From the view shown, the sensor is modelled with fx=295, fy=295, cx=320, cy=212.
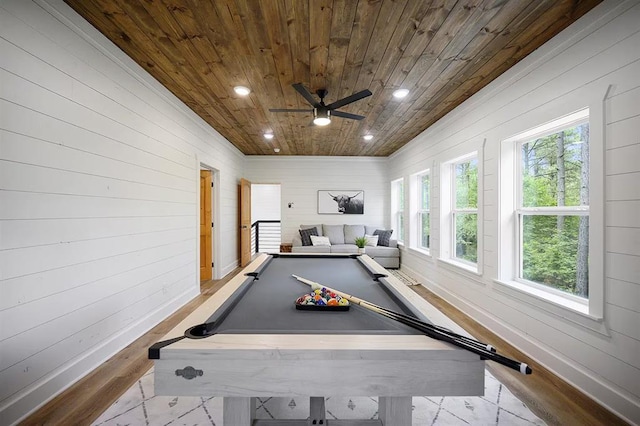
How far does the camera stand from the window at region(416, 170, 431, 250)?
5203 millimetres

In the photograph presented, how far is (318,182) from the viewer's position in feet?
23.5

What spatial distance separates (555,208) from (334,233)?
473cm

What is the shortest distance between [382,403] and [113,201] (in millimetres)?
2498

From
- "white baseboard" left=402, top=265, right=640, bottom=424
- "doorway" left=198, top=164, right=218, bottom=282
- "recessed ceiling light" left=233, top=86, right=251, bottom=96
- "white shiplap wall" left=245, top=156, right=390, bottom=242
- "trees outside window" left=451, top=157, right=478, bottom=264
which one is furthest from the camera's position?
"white shiplap wall" left=245, top=156, right=390, bottom=242

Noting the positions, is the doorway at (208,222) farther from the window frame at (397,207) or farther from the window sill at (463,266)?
the window frame at (397,207)

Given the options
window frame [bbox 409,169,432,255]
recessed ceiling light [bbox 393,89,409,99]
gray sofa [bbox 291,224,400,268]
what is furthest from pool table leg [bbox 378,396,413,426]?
→ gray sofa [bbox 291,224,400,268]

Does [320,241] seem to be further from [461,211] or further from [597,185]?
[597,185]

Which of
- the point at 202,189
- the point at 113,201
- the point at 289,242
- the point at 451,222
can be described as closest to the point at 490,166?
the point at 451,222

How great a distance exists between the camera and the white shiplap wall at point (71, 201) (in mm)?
1648

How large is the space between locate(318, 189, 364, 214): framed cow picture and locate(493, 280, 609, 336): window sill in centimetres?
442

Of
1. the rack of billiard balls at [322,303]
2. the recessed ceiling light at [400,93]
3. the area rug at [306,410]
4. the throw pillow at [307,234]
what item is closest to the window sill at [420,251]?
the throw pillow at [307,234]

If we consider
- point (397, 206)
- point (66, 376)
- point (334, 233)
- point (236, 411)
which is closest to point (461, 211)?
point (397, 206)

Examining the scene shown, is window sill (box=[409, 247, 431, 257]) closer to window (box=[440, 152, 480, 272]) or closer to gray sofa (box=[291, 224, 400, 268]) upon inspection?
window (box=[440, 152, 480, 272])

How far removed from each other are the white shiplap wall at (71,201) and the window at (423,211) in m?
4.09
